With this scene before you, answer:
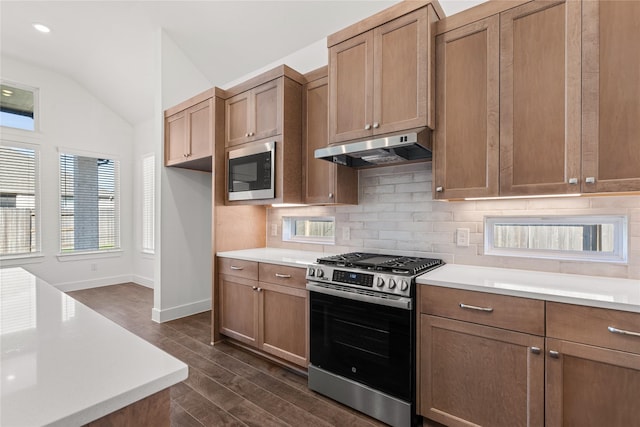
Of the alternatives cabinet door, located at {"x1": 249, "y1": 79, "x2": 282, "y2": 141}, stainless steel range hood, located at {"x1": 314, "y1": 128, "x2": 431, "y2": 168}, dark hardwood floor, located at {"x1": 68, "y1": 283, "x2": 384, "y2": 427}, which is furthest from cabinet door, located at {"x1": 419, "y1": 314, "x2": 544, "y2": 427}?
cabinet door, located at {"x1": 249, "y1": 79, "x2": 282, "y2": 141}

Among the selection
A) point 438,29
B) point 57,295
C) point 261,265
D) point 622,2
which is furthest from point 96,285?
point 622,2

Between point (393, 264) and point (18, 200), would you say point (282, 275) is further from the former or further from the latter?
point (18, 200)

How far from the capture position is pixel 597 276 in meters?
1.91

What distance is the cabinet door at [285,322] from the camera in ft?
8.04

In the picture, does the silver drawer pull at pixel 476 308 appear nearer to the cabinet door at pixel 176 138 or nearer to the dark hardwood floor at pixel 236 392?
the dark hardwood floor at pixel 236 392

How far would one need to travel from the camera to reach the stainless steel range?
1.89 m

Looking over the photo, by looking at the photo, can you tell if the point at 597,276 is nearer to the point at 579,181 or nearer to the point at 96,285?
the point at 579,181

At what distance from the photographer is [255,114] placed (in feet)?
9.78

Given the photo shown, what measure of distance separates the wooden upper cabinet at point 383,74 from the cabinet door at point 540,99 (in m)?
0.45

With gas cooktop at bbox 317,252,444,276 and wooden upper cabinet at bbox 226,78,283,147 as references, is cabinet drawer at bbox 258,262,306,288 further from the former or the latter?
wooden upper cabinet at bbox 226,78,283,147

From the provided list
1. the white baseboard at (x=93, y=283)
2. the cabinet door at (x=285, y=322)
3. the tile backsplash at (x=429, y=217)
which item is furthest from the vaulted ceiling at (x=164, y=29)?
the white baseboard at (x=93, y=283)

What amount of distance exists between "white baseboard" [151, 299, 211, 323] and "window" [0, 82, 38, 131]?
363cm

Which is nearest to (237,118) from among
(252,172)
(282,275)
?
(252,172)

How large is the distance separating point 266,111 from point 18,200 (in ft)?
14.7
